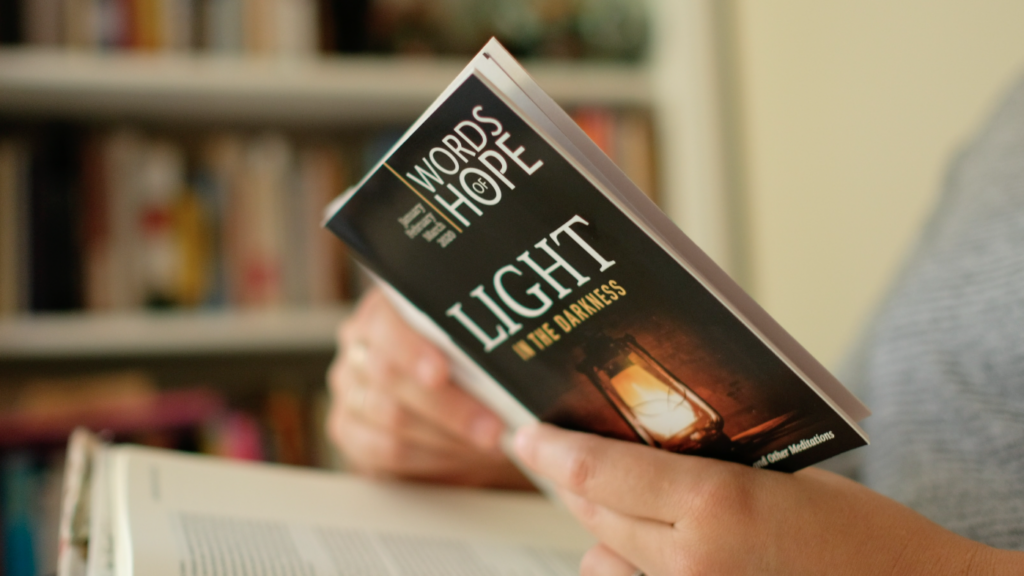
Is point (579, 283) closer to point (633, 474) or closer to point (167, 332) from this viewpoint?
point (633, 474)

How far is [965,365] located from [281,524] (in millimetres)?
474

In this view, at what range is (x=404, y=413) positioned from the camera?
597 mm

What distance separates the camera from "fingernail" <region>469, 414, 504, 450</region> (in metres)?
0.55

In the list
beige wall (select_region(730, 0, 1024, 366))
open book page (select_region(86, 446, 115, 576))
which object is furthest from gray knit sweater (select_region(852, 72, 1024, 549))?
open book page (select_region(86, 446, 115, 576))

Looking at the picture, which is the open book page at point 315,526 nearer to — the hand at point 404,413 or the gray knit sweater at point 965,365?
the hand at point 404,413

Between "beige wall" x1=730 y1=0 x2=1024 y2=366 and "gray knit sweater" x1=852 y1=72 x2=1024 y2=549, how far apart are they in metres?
0.34

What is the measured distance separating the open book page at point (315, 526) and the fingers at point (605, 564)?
0.08m

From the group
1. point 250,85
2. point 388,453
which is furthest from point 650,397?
point 250,85

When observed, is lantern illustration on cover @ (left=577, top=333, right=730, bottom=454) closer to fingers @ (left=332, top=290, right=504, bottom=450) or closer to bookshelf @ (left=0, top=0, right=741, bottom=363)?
fingers @ (left=332, top=290, right=504, bottom=450)

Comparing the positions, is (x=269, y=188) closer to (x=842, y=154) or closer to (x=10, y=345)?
(x=10, y=345)

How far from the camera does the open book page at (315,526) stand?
0.40 metres

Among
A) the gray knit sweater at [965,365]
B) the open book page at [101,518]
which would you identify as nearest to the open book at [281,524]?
the open book page at [101,518]

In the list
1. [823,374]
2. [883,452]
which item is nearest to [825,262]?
[883,452]

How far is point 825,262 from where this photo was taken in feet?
3.66
